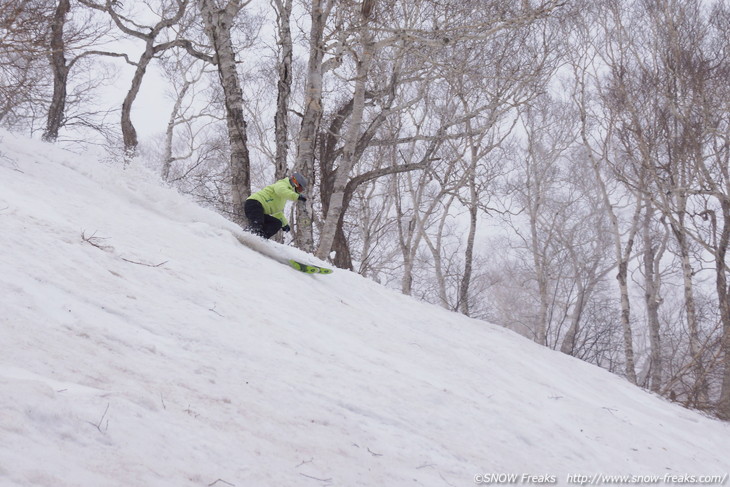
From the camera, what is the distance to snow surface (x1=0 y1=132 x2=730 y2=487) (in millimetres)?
1657

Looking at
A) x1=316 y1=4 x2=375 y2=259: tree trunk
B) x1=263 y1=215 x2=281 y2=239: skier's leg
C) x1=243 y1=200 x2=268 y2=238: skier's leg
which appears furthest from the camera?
x1=316 y1=4 x2=375 y2=259: tree trunk

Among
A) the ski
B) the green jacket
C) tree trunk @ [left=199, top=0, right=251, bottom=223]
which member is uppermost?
tree trunk @ [left=199, top=0, right=251, bottom=223]

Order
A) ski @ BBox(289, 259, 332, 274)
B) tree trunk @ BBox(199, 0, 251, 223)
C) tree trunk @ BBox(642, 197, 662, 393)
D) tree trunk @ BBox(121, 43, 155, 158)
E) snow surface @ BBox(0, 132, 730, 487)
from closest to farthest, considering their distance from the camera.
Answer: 1. snow surface @ BBox(0, 132, 730, 487)
2. ski @ BBox(289, 259, 332, 274)
3. tree trunk @ BBox(199, 0, 251, 223)
4. tree trunk @ BBox(121, 43, 155, 158)
5. tree trunk @ BBox(642, 197, 662, 393)

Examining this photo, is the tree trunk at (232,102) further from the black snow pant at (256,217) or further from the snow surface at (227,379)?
the snow surface at (227,379)

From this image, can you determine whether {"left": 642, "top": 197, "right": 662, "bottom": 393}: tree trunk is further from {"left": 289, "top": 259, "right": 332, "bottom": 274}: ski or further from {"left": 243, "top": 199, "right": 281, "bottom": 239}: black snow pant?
{"left": 243, "top": 199, "right": 281, "bottom": 239}: black snow pant

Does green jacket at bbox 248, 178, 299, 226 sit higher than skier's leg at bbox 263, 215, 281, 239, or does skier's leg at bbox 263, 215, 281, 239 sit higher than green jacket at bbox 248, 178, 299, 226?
green jacket at bbox 248, 178, 299, 226

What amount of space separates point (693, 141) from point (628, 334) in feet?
16.6

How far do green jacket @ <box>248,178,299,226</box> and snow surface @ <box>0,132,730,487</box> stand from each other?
0.74m

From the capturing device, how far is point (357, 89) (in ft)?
26.3

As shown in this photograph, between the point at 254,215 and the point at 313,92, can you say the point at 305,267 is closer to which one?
the point at 254,215

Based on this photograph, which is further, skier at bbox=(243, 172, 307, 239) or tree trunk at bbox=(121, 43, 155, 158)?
tree trunk at bbox=(121, 43, 155, 158)

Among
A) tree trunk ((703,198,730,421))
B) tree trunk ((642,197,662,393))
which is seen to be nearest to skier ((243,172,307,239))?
tree trunk ((703,198,730,421))

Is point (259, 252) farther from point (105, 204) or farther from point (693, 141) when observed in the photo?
point (693, 141)

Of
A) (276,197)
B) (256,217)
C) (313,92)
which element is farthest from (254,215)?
(313,92)
